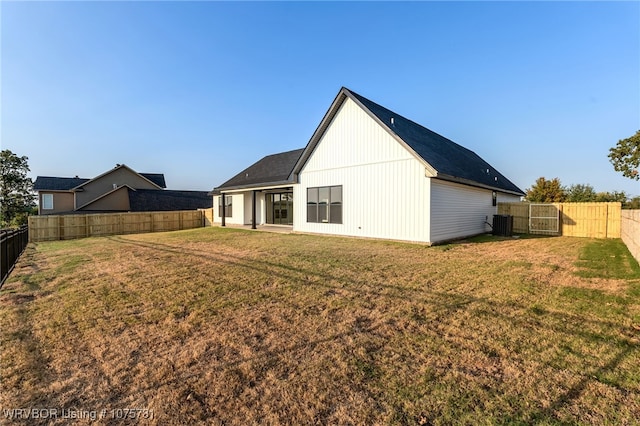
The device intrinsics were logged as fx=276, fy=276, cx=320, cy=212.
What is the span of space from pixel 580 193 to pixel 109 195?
50.2 meters

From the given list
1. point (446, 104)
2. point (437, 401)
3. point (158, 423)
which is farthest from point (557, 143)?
point (158, 423)

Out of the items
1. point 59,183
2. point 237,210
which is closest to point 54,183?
point 59,183

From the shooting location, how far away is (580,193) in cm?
2830

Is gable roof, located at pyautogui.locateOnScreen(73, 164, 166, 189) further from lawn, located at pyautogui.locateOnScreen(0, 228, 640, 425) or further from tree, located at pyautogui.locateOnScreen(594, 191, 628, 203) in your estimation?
tree, located at pyautogui.locateOnScreen(594, 191, 628, 203)

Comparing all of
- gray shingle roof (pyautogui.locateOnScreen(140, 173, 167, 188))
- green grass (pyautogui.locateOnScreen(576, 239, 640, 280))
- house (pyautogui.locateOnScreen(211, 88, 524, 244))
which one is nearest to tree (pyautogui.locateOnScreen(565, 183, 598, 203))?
house (pyautogui.locateOnScreen(211, 88, 524, 244))

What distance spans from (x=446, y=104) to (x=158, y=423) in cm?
2554

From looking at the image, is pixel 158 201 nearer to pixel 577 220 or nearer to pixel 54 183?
pixel 54 183

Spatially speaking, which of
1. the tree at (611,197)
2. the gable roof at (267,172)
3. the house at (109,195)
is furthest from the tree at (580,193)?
the house at (109,195)

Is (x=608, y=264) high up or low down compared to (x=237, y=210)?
down

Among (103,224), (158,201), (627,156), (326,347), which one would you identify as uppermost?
(627,156)

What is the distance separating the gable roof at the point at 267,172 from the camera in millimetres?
18438

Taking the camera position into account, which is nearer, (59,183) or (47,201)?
(47,201)

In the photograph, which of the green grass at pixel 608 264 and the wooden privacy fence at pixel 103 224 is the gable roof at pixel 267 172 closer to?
the wooden privacy fence at pixel 103 224

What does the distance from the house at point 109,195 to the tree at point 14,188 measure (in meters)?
2.07
